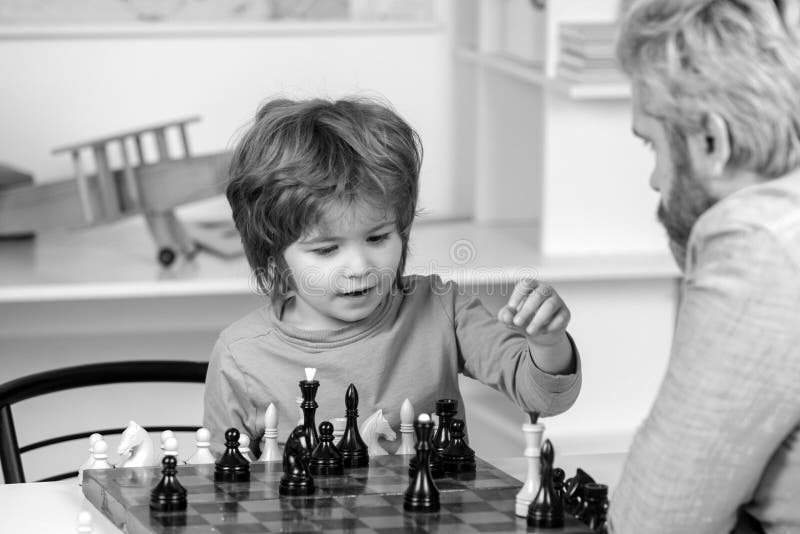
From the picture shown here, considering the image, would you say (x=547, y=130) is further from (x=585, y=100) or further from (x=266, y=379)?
(x=266, y=379)

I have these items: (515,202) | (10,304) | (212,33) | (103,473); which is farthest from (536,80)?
(103,473)

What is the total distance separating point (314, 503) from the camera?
1093 millimetres

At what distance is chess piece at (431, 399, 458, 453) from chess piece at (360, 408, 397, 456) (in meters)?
0.09

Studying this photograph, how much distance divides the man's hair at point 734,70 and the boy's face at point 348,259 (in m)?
0.62

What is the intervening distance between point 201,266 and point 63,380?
1.22m

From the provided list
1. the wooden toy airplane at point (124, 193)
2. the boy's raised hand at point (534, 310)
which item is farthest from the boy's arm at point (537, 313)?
the wooden toy airplane at point (124, 193)

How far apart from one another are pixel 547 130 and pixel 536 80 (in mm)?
116

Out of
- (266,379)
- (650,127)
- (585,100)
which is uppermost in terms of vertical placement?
(650,127)

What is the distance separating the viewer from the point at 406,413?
1.38 meters

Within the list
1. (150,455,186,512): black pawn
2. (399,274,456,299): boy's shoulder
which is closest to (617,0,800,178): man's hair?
A: (150,455,186,512): black pawn

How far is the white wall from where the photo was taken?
3.18 meters

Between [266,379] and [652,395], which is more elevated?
[266,379]

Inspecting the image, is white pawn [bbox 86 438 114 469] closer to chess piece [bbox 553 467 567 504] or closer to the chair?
the chair

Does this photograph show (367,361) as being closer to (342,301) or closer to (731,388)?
(342,301)
